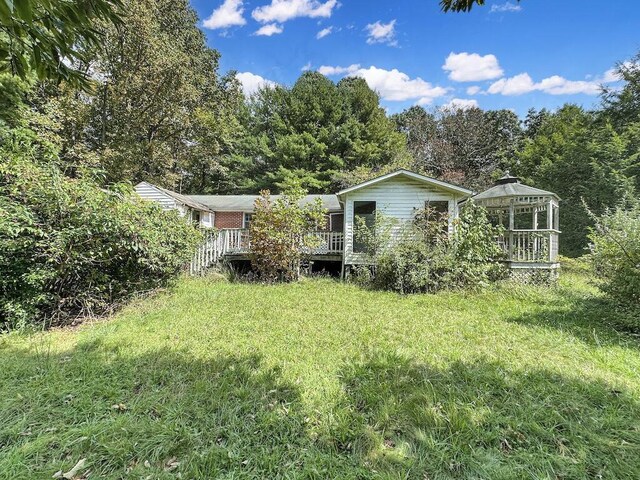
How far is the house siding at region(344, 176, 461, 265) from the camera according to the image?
1014 cm

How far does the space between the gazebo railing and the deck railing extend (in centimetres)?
545

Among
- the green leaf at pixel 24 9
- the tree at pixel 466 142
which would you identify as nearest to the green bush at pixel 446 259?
the green leaf at pixel 24 9

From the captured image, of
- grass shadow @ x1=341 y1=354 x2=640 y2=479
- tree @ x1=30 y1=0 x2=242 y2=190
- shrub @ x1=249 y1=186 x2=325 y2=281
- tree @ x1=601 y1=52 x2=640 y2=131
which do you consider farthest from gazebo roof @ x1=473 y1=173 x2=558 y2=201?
tree @ x1=30 y1=0 x2=242 y2=190

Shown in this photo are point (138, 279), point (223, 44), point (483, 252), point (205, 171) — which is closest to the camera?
point (138, 279)

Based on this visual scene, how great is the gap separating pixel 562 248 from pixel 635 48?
34.7ft

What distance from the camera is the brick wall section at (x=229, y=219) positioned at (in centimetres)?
1678

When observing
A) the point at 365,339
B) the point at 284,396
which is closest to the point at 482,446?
the point at 284,396

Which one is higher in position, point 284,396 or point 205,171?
point 205,171

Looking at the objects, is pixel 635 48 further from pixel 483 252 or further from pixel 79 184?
pixel 79 184

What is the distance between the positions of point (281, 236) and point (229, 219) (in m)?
8.63

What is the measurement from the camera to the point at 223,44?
22.7 meters

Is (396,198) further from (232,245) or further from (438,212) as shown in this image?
(232,245)

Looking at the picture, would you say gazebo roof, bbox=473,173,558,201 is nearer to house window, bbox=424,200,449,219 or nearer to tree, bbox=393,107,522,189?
house window, bbox=424,200,449,219

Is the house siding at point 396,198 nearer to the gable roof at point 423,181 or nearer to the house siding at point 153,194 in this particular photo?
the gable roof at point 423,181
